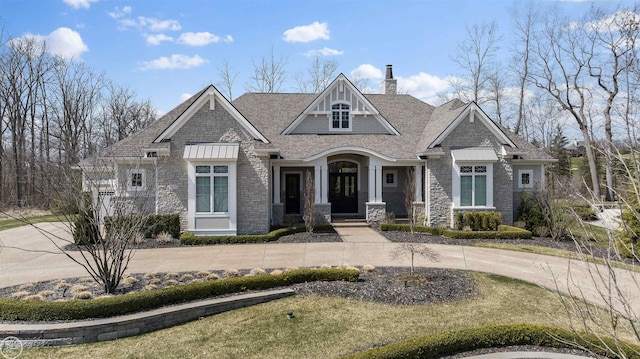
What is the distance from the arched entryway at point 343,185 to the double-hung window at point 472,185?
20.2 feet

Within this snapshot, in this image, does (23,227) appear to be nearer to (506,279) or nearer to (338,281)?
(338,281)

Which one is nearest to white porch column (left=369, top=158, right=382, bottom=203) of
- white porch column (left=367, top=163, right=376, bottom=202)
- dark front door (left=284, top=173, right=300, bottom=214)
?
white porch column (left=367, top=163, right=376, bottom=202)

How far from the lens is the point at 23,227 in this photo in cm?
2125

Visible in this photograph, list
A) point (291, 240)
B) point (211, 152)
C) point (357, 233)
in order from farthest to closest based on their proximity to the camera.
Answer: point (357, 233)
point (211, 152)
point (291, 240)

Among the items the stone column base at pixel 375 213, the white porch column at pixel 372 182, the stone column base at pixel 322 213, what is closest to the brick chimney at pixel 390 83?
the white porch column at pixel 372 182

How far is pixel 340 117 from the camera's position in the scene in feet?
72.4

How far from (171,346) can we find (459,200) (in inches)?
584

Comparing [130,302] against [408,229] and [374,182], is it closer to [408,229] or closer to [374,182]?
[408,229]

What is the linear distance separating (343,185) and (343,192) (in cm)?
40

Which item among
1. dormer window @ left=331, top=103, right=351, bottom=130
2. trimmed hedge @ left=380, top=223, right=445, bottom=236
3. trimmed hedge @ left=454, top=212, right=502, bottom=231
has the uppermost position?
dormer window @ left=331, top=103, right=351, bottom=130

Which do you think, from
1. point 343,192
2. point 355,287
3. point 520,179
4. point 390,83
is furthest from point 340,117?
point 355,287

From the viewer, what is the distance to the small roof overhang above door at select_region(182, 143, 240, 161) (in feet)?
53.1

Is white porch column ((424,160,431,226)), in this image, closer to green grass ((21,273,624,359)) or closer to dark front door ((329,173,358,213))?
dark front door ((329,173,358,213))

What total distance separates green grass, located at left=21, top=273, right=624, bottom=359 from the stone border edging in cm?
17
